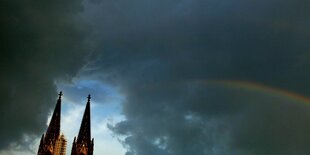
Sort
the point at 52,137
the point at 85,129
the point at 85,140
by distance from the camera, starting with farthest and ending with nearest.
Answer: the point at 85,129
the point at 85,140
the point at 52,137

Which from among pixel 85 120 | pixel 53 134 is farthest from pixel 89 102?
pixel 53 134

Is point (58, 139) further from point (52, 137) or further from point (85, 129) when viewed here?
point (85, 129)

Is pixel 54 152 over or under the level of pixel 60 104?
under

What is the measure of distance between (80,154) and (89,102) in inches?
444

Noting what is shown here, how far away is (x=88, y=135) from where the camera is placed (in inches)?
3861

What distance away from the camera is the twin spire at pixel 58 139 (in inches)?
3716

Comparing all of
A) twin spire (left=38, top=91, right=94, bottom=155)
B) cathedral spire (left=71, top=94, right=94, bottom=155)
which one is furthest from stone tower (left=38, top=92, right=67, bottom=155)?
cathedral spire (left=71, top=94, right=94, bottom=155)

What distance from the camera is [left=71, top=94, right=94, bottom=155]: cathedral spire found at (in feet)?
315

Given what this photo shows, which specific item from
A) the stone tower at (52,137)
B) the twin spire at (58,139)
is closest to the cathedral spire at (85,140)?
the twin spire at (58,139)

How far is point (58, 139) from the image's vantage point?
317 feet

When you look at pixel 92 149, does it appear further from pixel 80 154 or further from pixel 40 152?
pixel 40 152

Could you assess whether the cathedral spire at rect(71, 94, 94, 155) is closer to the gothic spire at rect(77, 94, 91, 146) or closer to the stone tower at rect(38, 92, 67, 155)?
the gothic spire at rect(77, 94, 91, 146)

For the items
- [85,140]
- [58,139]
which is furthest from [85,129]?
[58,139]

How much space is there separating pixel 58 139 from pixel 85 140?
5.48m
